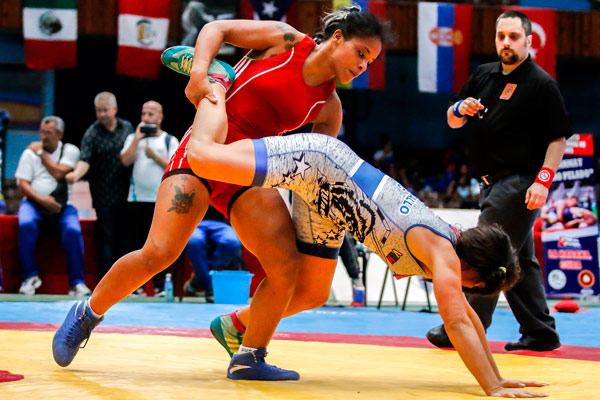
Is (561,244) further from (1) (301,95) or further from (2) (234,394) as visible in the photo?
(2) (234,394)

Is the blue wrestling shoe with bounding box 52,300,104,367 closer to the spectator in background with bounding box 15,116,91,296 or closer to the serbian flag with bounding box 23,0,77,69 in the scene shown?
the spectator in background with bounding box 15,116,91,296

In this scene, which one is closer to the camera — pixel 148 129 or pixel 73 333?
pixel 73 333

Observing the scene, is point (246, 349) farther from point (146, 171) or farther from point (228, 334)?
point (146, 171)

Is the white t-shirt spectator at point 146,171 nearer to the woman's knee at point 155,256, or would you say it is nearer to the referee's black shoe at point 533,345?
the referee's black shoe at point 533,345

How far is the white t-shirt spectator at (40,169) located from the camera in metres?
6.57

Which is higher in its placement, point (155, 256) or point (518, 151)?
point (518, 151)

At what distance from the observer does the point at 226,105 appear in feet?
9.30

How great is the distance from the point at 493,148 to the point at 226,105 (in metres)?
1.45

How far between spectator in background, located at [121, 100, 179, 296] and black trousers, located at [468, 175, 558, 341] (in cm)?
353

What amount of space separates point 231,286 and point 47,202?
1.65 meters

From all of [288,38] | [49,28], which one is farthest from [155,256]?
[49,28]

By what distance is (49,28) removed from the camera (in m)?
9.23

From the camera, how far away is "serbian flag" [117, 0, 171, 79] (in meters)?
9.25

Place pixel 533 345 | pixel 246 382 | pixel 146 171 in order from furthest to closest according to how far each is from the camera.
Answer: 1. pixel 146 171
2. pixel 533 345
3. pixel 246 382
